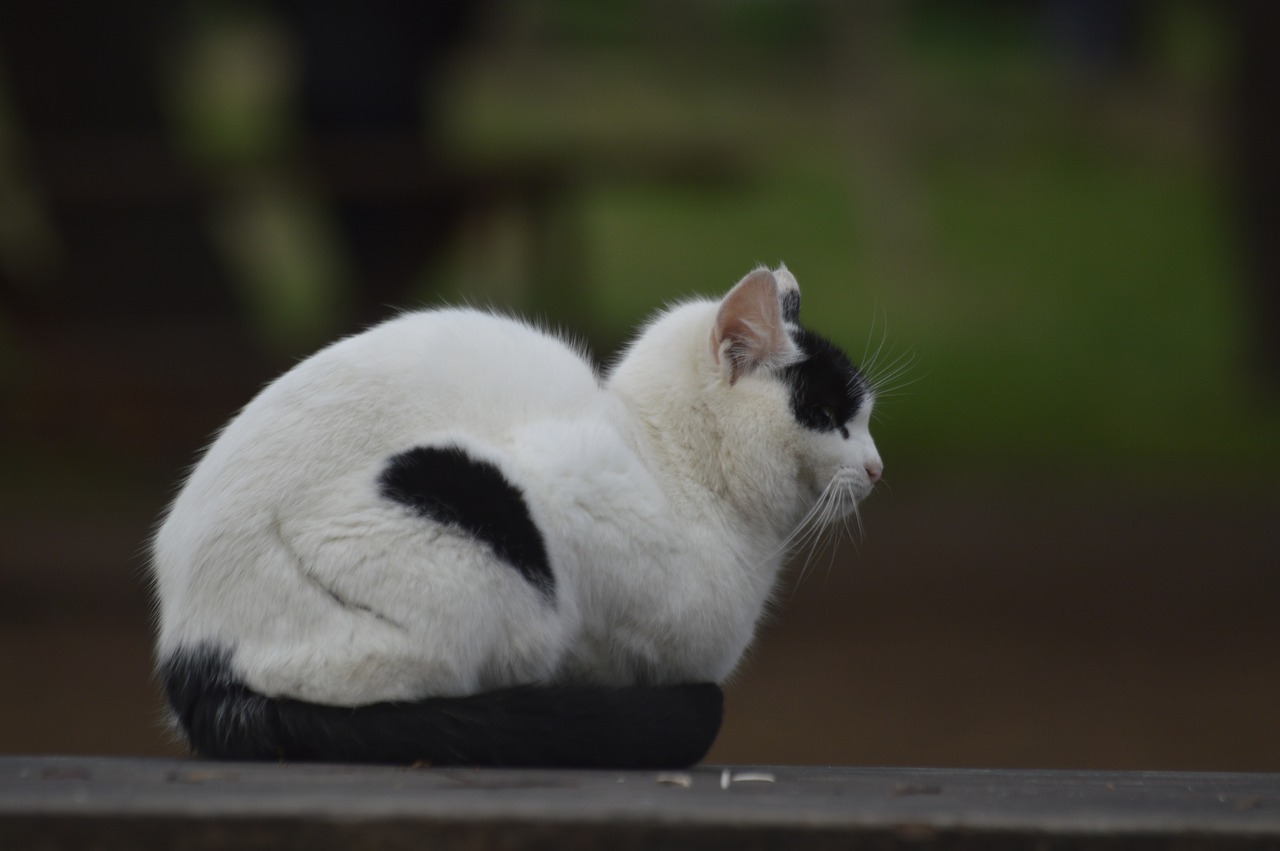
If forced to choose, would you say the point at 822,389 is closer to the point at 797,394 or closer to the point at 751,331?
the point at 797,394

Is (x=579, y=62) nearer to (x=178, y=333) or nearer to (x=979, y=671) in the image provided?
(x=178, y=333)

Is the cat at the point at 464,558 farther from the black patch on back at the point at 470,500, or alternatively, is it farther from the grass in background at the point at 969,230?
the grass in background at the point at 969,230

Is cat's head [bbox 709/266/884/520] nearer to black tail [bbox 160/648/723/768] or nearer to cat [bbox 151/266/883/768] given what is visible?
cat [bbox 151/266/883/768]

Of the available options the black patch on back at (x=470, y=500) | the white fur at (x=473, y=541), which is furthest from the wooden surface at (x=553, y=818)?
the black patch on back at (x=470, y=500)

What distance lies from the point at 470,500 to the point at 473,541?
0.06 m

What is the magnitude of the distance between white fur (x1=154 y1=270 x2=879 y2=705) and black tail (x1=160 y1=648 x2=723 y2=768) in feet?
0.12

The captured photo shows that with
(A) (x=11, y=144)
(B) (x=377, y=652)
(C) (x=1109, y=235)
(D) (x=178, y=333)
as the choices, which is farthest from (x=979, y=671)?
(C) (x=1109, y=235)

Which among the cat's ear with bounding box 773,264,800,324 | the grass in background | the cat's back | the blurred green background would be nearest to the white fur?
the cat's back

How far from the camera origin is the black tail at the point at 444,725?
240cm

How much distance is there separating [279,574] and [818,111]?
53.5 ft

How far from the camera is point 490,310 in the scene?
116 inches

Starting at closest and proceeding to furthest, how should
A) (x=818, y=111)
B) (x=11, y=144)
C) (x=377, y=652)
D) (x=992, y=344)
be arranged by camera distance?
(x=377, y=652) → (x=11, y=144) → (x=992, y=344) → (x=818, y=111)

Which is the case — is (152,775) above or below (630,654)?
below

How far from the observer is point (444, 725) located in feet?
7.85
